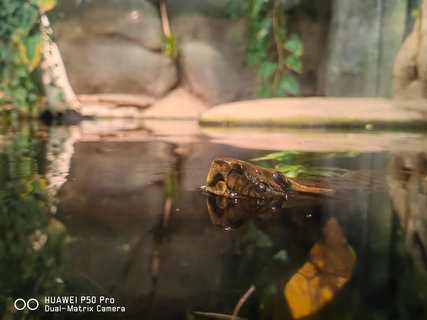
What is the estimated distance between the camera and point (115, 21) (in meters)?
8.95

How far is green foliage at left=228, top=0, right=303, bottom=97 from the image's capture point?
7.97 m

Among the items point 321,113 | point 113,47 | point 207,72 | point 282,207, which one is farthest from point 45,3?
point 282,207

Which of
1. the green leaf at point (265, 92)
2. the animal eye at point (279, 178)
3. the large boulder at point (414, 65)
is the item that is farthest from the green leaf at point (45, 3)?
the animal eye at point (279, 178)

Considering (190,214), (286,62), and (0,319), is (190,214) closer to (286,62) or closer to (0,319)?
(0,319)

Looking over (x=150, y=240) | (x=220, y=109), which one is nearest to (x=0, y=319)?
(x=150, y=240)

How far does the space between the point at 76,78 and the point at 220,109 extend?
15.1ft

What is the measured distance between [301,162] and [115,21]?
8207 millimetres

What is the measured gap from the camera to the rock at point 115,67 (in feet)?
28.7

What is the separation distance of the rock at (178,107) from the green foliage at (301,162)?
20.5ft

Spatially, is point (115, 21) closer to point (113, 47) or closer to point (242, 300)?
point (113, 47)

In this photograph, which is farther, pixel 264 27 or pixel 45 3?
pixel 264 27

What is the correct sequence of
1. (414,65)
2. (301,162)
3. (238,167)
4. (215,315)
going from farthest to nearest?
(414,65)
(301,162)
(238,167)
(215,315)

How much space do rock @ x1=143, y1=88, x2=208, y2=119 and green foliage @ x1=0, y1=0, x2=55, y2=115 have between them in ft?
9.17

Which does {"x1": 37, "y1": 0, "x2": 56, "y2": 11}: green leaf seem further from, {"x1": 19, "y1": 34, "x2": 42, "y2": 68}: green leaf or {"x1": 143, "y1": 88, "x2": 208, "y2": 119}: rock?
{"x1": 143, "y1": 88, "x2": 208, "y2": 119}: rock
